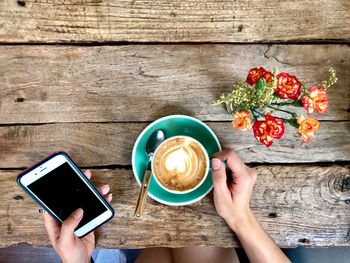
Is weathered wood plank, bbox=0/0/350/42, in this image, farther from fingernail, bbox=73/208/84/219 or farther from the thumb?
fingernail, bbox=73/208/84/219

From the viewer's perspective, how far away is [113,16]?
1.09 meters

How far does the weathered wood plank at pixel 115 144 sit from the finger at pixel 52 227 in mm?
164

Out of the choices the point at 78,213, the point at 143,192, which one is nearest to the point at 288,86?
the point at 143,192

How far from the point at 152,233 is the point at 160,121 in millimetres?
306

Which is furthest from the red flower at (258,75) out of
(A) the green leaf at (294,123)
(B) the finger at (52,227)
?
(B) the finger at (52,227)

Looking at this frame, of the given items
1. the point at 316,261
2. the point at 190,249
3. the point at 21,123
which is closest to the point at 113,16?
the point at 21,123

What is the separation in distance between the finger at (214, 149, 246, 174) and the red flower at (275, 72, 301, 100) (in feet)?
0.65

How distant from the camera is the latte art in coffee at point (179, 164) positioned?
1053 millimetres

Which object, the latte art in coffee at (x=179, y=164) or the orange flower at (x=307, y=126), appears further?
the latte art in coffee at (x=179, y=164)

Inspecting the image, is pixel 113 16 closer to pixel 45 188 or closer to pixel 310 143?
pixel 45 188

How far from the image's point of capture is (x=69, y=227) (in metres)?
1.00

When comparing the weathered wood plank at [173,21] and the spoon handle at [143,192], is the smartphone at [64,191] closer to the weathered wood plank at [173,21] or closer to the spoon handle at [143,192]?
the spoon handle at [143,192]

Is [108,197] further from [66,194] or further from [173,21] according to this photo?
[173,21]

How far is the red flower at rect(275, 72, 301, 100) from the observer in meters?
0.93
